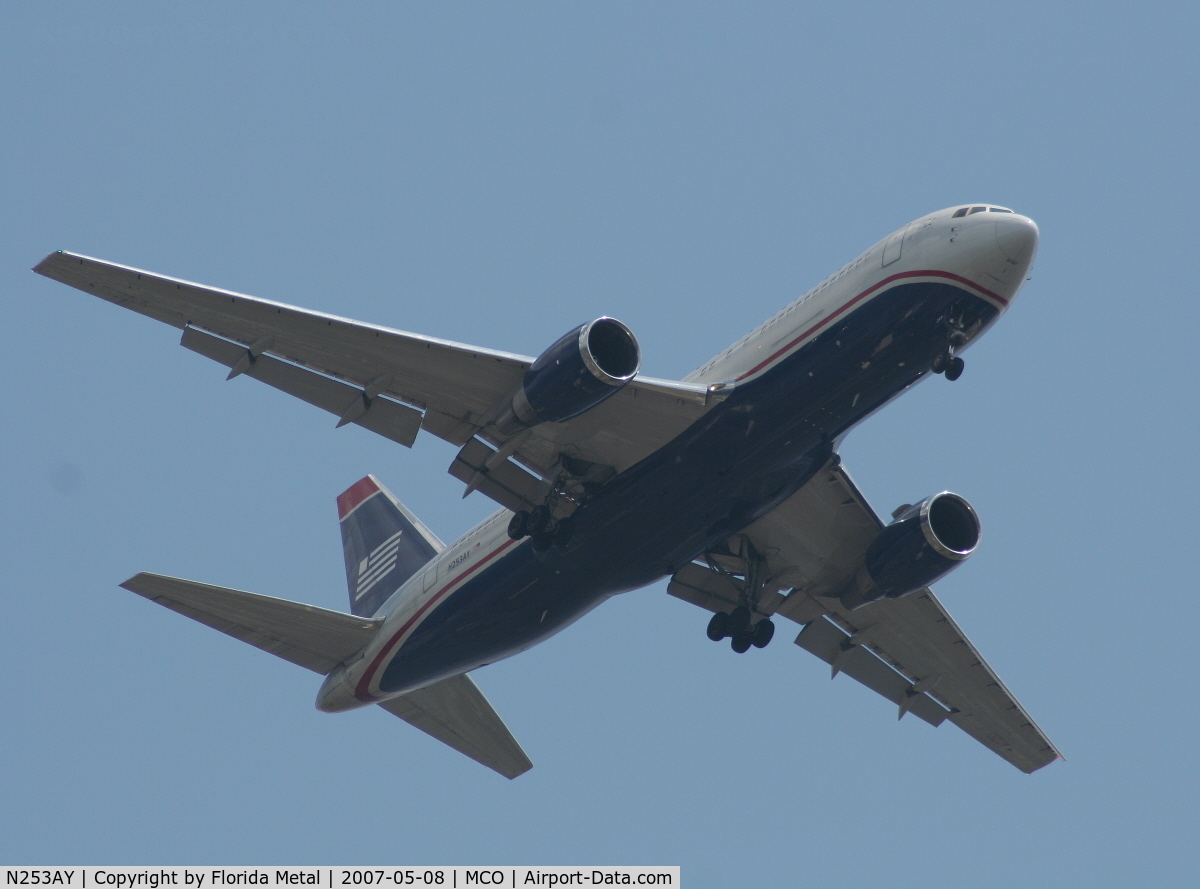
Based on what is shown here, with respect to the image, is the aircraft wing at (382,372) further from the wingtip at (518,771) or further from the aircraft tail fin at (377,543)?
the wingtip at (518,771)

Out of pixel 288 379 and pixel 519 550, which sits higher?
pixel 288 379

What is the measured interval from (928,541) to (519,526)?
8381mm

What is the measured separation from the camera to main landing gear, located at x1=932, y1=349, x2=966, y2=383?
1093 inches

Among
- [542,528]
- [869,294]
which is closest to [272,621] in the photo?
[542,528]

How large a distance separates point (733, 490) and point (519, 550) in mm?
4542

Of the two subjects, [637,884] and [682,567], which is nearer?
[637,884]

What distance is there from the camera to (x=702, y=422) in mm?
28719

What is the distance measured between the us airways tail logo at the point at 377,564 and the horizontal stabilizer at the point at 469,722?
3.85 m

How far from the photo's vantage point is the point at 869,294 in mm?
27703

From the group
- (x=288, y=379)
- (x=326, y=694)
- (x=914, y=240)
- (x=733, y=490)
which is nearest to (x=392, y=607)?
(x=326, y=694)

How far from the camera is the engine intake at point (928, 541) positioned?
3186 centimetres

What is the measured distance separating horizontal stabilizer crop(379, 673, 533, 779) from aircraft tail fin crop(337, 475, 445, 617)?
9.05ft

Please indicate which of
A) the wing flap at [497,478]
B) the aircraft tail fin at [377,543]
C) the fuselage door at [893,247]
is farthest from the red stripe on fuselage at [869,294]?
the aircraft tail fin at [377,543]

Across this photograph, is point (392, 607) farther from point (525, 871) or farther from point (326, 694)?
point (525, 871)
